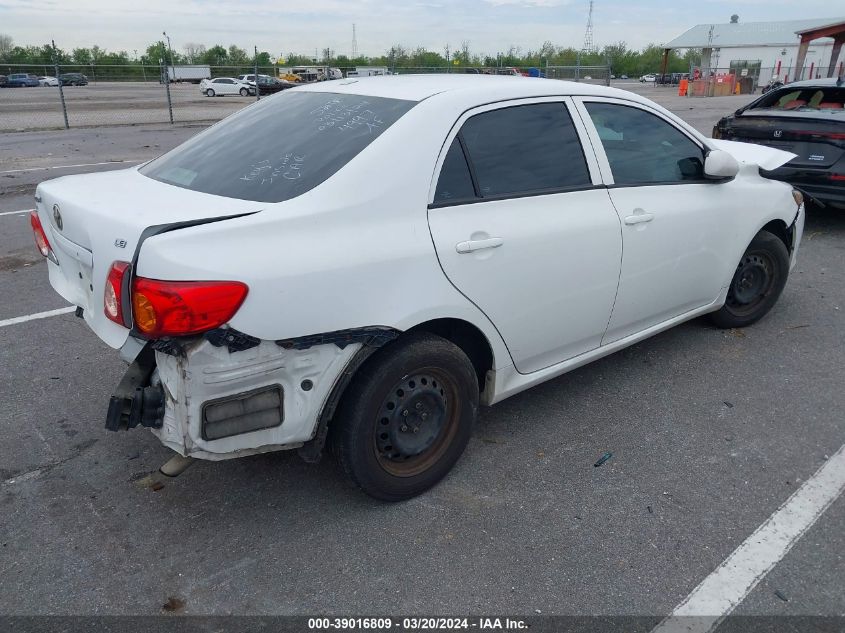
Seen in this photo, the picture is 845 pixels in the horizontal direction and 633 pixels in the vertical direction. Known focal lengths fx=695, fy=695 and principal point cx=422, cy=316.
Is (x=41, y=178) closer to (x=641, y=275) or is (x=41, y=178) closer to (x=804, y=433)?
(x=641, y=275)

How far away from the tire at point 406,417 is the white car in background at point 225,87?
39.6m

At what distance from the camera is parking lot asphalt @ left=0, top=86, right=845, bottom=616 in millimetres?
2539

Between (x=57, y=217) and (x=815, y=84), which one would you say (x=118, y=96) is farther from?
(x=57, y=217)

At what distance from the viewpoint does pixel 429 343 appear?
9.41 feet

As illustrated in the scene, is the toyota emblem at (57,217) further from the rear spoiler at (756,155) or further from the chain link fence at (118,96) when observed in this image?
the chain link fence at (118,96)

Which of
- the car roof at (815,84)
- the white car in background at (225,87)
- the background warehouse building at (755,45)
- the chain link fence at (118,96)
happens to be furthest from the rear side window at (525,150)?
the background warehouse building at (755,45)

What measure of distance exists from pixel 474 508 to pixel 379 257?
3.88 feet

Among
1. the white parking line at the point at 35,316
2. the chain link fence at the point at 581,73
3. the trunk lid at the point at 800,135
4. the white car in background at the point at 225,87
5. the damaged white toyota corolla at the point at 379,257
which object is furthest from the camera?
the white car in background at the point at 225,87

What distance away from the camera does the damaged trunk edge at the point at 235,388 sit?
2.38 metres

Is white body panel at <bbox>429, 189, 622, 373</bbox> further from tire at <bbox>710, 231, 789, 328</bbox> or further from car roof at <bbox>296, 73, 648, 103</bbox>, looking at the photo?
tire at <bbox>710, 231, 789, 328</bbox>

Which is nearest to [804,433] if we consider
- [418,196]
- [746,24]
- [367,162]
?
[418,196]

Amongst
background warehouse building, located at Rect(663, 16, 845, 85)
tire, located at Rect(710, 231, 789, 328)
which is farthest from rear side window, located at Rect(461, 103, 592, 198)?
background warehouse building, located at Rect(663, 16, 845, 85)

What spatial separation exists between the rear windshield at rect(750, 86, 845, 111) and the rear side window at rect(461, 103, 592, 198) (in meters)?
5.57

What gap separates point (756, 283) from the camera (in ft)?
16.1
